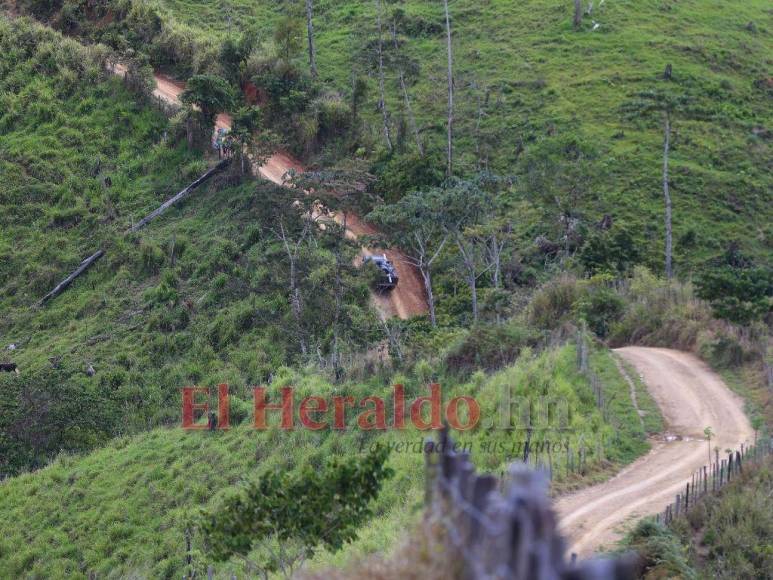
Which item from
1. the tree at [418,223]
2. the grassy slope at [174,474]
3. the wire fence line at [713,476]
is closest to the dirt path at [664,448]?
the wire fence line at [713,476]

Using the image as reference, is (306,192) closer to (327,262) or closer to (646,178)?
(327,262)

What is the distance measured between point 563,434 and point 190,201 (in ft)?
68.1

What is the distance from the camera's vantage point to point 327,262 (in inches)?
974

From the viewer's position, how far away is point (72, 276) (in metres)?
28.2

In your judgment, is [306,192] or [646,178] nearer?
[306,192]

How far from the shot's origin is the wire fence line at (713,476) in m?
10.2

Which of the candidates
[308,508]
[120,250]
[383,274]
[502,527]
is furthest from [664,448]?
[120,250]

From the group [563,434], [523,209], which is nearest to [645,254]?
[523,209]

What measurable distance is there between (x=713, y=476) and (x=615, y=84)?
27083 millimetres

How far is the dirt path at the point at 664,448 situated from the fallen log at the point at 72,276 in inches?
705

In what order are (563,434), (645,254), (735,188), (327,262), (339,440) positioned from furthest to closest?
(735,188)
(645,254)
(327,262)
(339,440)
(563,434)

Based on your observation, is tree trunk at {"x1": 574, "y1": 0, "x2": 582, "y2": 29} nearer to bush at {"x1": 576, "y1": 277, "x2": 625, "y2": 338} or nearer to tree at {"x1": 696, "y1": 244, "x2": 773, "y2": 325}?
bush at {"x1": 576, "y1": 277, "x2": 625, "y2": 338}

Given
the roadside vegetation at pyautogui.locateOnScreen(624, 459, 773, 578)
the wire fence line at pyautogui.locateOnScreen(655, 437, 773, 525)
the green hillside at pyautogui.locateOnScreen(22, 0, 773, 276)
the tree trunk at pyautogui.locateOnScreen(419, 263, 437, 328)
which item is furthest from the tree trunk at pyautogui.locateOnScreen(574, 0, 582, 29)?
the roadside vegetation at pyautogui.locateOnScreen(624, 459, 773, 578)

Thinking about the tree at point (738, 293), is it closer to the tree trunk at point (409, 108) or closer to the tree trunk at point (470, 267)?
the tree trunk at point (470, 267)
